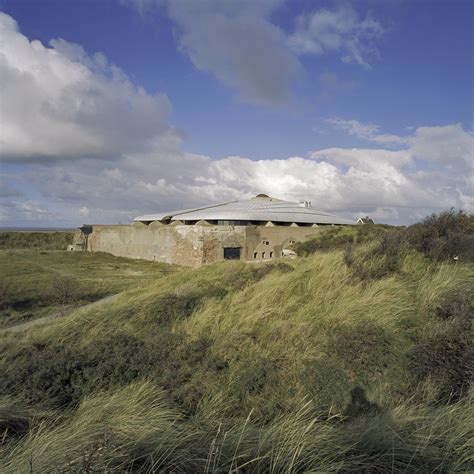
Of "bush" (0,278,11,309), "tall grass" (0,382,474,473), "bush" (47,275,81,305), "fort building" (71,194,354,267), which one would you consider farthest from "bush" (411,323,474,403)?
"fort building" (71,194,354,267)

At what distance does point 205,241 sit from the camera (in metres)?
22.3

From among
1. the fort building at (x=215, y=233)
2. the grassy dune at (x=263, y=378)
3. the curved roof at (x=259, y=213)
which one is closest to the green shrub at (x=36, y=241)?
the fort building at (x=215, y=233)

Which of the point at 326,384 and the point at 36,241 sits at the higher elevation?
the point at 36,241

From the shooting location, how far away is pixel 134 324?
6020 mm

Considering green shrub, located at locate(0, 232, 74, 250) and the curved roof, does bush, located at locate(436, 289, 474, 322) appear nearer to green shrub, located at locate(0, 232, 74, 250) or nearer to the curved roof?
the curved roof

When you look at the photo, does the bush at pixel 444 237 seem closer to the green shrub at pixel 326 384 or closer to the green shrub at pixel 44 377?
the green shrub at pixel 326 384

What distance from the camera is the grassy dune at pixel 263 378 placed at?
7.50 feet

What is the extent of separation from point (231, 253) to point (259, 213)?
824 cm

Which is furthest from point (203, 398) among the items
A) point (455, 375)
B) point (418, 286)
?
point (418, 286)

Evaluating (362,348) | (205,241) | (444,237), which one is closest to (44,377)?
(362,348)

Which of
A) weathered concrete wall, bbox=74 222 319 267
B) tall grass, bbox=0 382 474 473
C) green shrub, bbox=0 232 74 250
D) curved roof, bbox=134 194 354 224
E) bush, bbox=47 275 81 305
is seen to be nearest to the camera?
tall grass, bbox=0 382 474 473

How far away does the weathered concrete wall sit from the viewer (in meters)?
22.4

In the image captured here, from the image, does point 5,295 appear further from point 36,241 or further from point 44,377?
point 36,241

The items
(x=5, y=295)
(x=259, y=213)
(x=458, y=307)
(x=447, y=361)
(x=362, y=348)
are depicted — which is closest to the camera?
(x=447, y=361)
